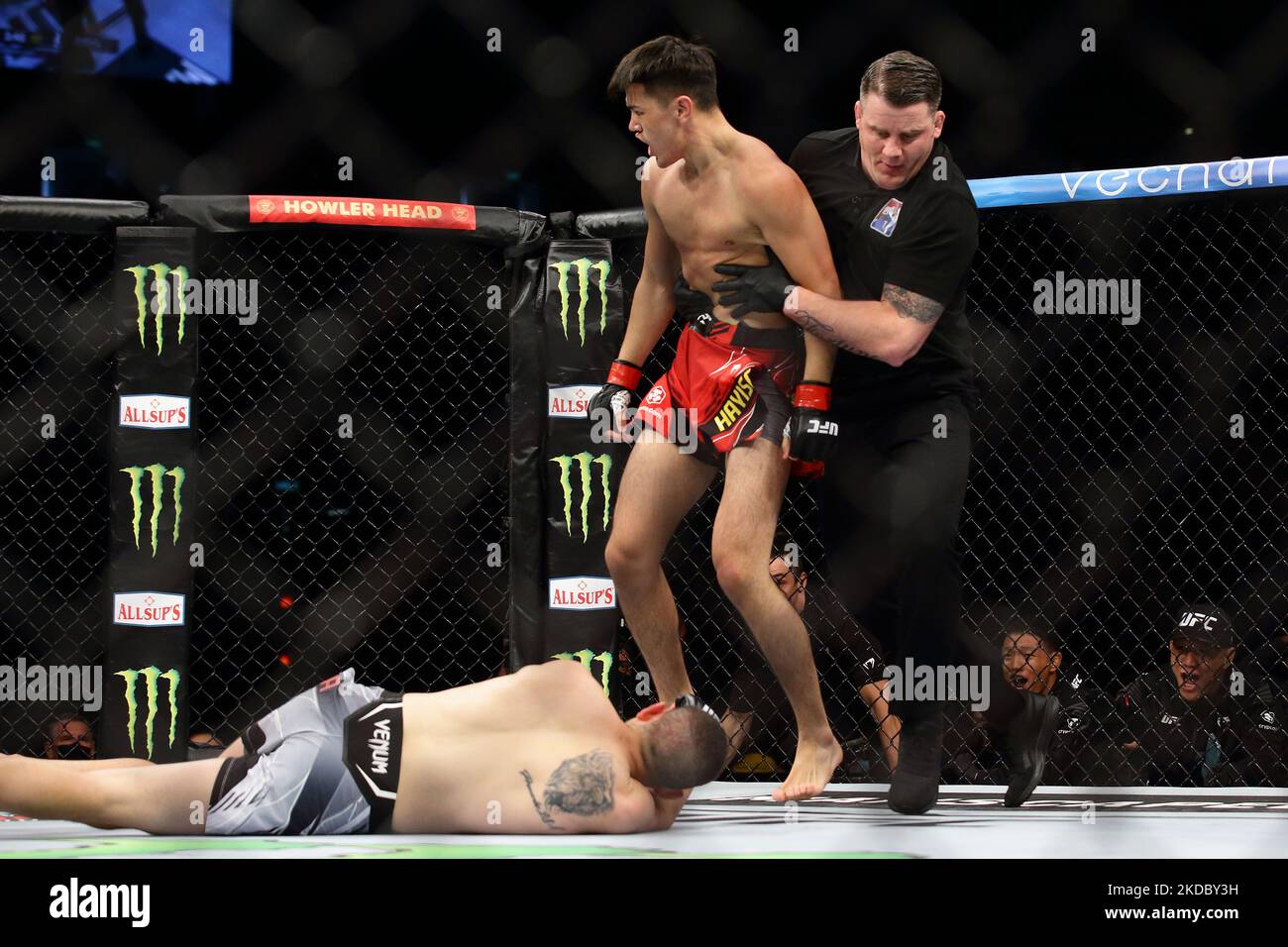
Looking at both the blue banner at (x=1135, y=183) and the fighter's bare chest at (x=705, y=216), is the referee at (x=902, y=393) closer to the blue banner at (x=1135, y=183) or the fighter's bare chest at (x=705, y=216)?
the fighter's bare chest at (x=705, y=216)

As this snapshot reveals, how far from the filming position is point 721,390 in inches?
90.0


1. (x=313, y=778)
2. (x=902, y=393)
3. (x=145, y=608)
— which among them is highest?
(x=902, y=393)

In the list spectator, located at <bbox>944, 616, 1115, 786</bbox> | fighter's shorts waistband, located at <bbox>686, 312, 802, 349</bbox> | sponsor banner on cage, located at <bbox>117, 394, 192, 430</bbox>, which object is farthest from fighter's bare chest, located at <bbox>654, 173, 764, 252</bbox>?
spectator, located at <bbox>944, 616, 1115, 786</bbox>

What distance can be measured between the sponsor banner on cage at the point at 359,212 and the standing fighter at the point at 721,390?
2.33 feet

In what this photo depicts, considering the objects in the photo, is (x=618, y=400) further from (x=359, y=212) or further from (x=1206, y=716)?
(x=1206, y=716)

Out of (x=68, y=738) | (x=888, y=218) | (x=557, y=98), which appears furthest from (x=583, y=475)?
(x=557, y=98)

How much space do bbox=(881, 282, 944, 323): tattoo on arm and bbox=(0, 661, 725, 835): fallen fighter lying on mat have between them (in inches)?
28.9

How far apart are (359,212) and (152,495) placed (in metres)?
0.75

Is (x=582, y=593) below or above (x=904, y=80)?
below

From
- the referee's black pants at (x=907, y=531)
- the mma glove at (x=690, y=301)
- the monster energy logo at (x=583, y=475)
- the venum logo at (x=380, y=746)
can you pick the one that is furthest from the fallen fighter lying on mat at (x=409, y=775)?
the monster energy logo at (x=583, y=475)

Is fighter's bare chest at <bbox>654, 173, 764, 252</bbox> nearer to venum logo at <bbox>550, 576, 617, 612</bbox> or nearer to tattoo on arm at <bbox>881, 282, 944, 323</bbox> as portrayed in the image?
tattoo on arm at <bbox>881, 282, 944, 323</bbox>
